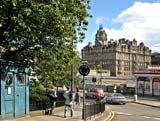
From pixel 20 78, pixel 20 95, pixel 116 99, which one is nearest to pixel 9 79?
pixel 20 78

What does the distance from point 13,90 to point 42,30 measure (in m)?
3.71

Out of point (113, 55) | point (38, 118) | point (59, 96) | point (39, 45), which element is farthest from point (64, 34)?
point (113, 55)

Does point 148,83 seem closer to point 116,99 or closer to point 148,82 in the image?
point 148,82

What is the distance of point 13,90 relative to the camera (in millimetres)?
21906

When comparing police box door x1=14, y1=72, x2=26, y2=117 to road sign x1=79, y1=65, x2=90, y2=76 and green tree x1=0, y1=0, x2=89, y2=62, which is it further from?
road sign x1=79, y1=65, x2=90, y2=76

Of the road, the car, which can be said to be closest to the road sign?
the road

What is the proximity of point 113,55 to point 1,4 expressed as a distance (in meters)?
183

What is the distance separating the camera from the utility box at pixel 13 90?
68.6 feet

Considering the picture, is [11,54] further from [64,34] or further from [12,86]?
[64,34]

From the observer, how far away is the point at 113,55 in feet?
654

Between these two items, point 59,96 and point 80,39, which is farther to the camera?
point 59,96

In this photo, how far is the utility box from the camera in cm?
2092

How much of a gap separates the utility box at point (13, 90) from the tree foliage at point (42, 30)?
3.90 ft

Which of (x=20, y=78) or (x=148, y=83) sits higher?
(x=20, y=78)
